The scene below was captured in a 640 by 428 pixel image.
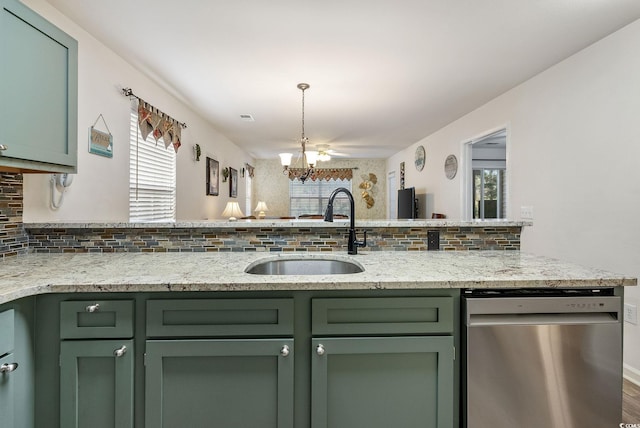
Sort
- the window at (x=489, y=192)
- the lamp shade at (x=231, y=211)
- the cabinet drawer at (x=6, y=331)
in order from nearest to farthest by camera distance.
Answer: the cabinet drawer at (x=6, y=331) < the lamp shade at (x=231, y=211) < the window at (x=489, y=192)

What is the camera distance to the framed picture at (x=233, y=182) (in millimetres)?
6094

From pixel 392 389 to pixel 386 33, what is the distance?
2.21 meters

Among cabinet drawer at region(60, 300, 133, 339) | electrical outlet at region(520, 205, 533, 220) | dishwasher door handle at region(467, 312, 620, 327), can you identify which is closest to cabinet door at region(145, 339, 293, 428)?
cabinet drawer at region(60, 300, 133, 339)

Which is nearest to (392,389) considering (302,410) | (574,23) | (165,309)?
(302,410)

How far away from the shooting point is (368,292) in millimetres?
1221

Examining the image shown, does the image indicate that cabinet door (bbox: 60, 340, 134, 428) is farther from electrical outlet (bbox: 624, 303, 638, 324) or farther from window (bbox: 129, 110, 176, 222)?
electrical outlet (bbox: 624, 303, 638, 324)

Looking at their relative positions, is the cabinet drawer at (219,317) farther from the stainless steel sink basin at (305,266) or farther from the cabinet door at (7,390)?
the stainless steel sink basin at (305,266)

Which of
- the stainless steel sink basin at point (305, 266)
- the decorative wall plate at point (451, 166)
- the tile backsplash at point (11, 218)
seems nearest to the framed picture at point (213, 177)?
the tile backsplash at point (11, 218)

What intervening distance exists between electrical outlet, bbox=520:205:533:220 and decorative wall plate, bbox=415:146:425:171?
9.76 feet

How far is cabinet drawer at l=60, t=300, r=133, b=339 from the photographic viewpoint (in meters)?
1.16

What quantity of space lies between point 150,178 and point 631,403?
3943 mm

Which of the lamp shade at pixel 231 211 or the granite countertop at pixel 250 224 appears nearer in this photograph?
the granite countertop at pixel 250 224

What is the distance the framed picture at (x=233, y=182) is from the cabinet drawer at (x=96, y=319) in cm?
503

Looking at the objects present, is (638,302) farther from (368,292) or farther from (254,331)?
(254,331)
